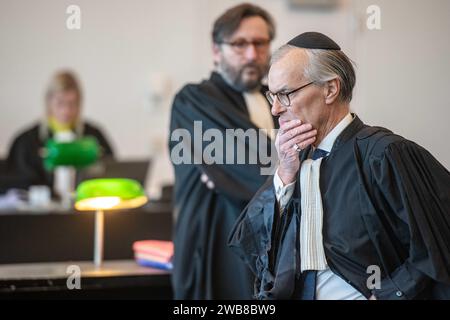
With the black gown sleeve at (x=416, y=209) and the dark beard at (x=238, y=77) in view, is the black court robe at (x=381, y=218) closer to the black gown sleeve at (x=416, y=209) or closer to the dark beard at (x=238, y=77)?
the black gown sleeve at (x=416, y=209)

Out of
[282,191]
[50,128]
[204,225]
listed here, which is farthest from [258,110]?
[50,128]

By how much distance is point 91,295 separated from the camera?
3.36m

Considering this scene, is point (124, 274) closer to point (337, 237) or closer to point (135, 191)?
point (135, 191)

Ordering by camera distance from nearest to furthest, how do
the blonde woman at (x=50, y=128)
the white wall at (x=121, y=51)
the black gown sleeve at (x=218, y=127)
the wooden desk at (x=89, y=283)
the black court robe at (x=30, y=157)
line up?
the black gown sleeve at (x=218, y=127), the wooden desk at (x=89, y=283), the black court robe at (x=30, y=157), the blonde woman at (x=50, y=128), the white wall at (x=121, y=51)

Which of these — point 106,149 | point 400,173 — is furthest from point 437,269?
point 106,149

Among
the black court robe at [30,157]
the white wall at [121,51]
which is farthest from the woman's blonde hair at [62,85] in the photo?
the white wall at [121,51]

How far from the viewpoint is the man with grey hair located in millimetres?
2045

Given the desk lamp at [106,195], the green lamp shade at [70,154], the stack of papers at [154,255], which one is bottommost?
the stack of papers at [154,255]

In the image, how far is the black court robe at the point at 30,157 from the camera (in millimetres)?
5957

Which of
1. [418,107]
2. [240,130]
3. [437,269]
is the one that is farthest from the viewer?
[240,130]

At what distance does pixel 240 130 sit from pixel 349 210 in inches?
40.6

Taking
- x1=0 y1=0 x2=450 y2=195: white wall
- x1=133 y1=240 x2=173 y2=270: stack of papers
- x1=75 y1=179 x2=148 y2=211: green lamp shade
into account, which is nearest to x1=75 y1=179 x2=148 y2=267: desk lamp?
x1=75 y1=179 x2=148 y2=211: green lamp shade

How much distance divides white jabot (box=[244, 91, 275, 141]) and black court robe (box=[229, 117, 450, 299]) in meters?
1.12

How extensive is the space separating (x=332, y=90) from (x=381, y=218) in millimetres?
345
